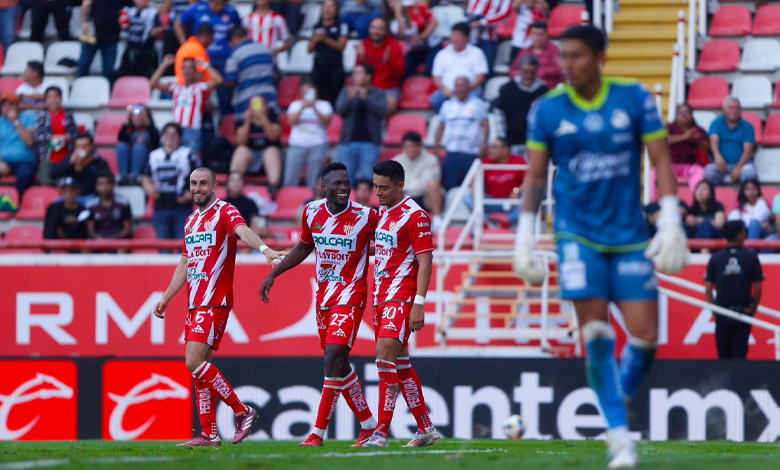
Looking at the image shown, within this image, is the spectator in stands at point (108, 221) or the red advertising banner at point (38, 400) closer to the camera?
the red advertising banner at point (38, 400)

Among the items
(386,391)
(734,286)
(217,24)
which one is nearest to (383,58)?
(217,24)

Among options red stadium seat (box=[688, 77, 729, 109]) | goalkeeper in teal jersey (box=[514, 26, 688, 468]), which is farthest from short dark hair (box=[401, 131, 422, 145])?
goalkeeper in teal jersey (box=[514, 26, 688, 468])

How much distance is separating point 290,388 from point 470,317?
2797mm

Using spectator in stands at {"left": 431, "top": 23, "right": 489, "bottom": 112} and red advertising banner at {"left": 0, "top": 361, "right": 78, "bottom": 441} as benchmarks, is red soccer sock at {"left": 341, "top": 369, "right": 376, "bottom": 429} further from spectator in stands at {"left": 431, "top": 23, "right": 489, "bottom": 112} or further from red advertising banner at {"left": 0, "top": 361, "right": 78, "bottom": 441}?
spectator in stands at {"left": 431, "top": 23, "right": 489, "bottom": 112}

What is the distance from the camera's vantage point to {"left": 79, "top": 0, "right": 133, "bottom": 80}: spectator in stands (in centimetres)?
2045

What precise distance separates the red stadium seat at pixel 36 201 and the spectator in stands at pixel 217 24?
2.95 m

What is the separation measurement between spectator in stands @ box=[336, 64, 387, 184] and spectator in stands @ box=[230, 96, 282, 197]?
3.42 ft

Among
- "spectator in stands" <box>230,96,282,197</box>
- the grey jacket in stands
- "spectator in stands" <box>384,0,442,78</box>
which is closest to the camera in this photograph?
the grey jacket in stands

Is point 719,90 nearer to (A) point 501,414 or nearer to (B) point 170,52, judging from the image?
(A) point 501,414

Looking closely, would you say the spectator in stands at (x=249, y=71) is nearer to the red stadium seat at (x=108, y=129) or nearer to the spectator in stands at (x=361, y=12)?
the spectator in stands at (x=361, y=12)

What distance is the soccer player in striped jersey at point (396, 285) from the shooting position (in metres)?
9.91

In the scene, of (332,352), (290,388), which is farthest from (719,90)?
(332,352)

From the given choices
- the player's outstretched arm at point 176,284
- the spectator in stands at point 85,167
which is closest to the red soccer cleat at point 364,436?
the player's outstretched arm at point 176,284

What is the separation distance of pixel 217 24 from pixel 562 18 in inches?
222
